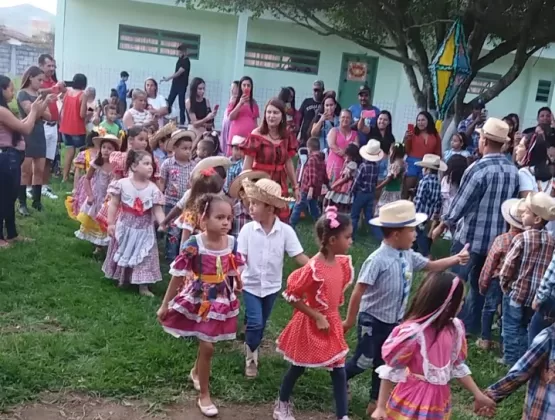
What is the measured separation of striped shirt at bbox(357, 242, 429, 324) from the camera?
13.4 feet

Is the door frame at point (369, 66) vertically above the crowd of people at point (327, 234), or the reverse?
the door frame at point (369, 66)

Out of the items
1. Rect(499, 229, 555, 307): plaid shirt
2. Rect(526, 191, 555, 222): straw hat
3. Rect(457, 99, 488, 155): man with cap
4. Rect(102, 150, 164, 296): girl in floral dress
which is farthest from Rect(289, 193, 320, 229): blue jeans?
Rect(526, 191, 555, 222): straw hat

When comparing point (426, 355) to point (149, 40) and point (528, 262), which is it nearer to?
point (528, 262)

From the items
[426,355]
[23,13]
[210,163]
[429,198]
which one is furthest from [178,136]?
[23,13]

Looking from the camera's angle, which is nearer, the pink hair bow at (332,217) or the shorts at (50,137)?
the pink hair bow at (332,217)

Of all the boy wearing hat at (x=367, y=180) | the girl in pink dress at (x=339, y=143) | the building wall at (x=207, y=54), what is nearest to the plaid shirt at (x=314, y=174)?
the girl in pink dress at (x=339, y=143)

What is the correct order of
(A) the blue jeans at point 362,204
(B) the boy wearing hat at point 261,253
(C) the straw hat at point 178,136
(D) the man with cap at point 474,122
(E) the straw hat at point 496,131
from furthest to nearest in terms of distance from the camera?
(D) the man with cap at point 474,122 < (A) the blue jeans at point 362,204 < (C) the straw hat at point 178,136 < (E) the straw hat at point 496,131 < (B) the boy wearing hat at point 261,253

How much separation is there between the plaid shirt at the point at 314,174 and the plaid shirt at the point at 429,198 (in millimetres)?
1438

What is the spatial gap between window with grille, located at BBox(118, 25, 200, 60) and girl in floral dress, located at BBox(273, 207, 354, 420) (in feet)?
51.8

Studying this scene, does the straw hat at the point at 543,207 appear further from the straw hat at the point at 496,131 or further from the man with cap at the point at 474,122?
the man with cap at the point at 474,122

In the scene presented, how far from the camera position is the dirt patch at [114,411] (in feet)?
13.3

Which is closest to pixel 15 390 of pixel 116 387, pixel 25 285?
pixel 116 387

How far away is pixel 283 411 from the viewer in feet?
13.9

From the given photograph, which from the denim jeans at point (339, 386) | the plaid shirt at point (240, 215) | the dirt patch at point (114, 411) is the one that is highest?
the plaid shirt at point (240, 215)
